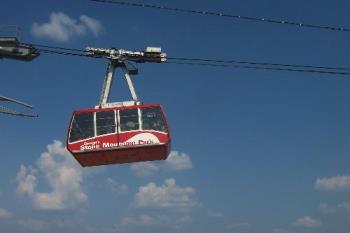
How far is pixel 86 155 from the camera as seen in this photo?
27.9m

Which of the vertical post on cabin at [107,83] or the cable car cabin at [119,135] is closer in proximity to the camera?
the cable car cabin at [119,135]

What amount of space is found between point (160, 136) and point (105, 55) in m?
5.12

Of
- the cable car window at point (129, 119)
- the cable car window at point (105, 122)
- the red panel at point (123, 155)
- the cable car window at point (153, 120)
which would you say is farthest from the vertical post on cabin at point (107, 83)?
the red panel at point (123, 155)

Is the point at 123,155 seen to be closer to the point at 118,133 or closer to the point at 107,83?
the point at 118,133

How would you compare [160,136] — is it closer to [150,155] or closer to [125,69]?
[150,155]

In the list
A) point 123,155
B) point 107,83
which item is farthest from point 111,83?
point 123,155

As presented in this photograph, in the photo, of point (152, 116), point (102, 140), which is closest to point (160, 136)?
point (152, 116)

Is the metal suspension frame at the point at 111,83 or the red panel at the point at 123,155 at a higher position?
the metal suspension frame at the point at 111,83

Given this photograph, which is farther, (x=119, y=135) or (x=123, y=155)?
(x=123, y=155)

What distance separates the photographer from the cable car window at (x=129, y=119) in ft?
91.8

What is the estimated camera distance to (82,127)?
28.4m

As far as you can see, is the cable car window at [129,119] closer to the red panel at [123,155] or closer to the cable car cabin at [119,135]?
the cable car cabin at [119,135]

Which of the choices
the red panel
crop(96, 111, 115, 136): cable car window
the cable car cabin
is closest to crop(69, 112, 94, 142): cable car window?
the cable car cabin

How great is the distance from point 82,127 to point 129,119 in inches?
101
